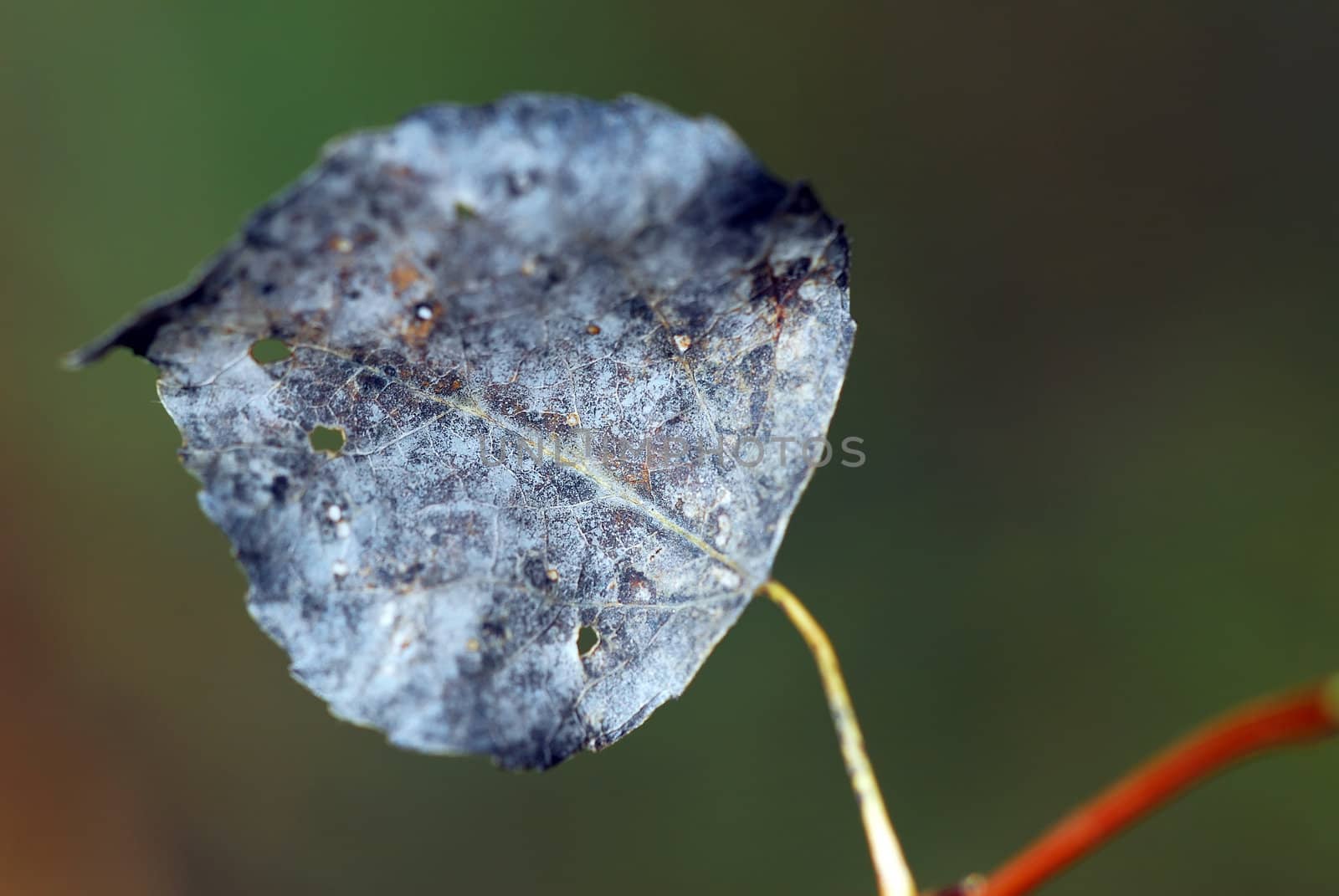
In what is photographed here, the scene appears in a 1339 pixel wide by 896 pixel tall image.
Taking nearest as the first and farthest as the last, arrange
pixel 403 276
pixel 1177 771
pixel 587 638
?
pixel 1177 771 < pixel 403 276 < pixel 587 638

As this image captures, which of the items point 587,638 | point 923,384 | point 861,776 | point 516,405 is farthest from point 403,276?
point 923,384

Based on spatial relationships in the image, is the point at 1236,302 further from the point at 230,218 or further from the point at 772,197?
the point at 230,218

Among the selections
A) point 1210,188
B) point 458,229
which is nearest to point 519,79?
point 458,229

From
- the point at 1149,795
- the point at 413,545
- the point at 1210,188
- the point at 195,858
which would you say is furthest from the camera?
the point at 195,858

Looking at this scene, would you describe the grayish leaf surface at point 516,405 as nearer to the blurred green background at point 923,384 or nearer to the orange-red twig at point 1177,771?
the orange-red twig at point 1177,771

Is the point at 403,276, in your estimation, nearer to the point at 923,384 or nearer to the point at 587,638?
the point at 587,638

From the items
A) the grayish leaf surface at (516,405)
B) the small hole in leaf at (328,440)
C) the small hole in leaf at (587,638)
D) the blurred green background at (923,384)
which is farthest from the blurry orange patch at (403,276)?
the blurred green background at (923,384)
